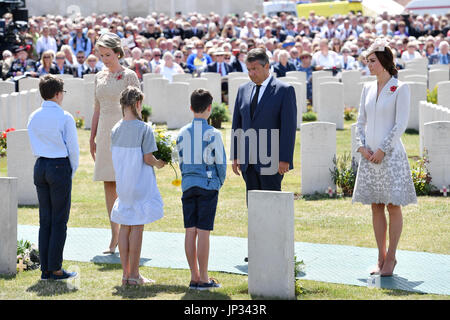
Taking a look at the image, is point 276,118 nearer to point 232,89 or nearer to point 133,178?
point 133,178

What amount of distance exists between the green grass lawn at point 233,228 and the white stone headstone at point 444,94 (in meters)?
1.93

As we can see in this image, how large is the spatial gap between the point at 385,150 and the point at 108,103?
8.80 feet

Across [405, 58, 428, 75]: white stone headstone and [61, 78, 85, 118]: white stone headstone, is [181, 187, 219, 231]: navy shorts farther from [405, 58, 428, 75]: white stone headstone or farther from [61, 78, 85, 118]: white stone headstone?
[405, 58, 428, 75]: white stone headstone

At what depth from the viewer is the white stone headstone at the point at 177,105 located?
17328mm

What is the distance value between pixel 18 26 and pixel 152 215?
16966 millimetres

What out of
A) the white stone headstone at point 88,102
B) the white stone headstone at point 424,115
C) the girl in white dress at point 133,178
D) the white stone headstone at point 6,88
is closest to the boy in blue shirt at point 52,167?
the girl in white dress at point 133,178

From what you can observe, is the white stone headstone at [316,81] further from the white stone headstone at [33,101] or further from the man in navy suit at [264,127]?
the man in navy suit at [264,127]

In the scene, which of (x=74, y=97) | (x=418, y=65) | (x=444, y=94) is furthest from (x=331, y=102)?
(x=418, y=65)

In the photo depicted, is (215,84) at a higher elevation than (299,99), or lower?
higher

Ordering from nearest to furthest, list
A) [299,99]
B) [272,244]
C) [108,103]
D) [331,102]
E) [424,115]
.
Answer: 1. [272,244]
2. [108,103]
3. [424,115]
4. [331,102]
5. [299,99]

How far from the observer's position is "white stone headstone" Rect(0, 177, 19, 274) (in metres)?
7.28

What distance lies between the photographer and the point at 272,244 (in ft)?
21.2

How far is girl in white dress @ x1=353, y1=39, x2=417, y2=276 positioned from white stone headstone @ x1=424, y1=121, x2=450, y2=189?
3.93 metres

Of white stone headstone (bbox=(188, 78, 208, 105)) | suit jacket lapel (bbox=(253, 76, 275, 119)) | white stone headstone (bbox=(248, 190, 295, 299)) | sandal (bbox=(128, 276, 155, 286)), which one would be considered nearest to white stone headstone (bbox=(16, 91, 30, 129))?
white stone headstone (bbox=(188, 78, 208, 105))
